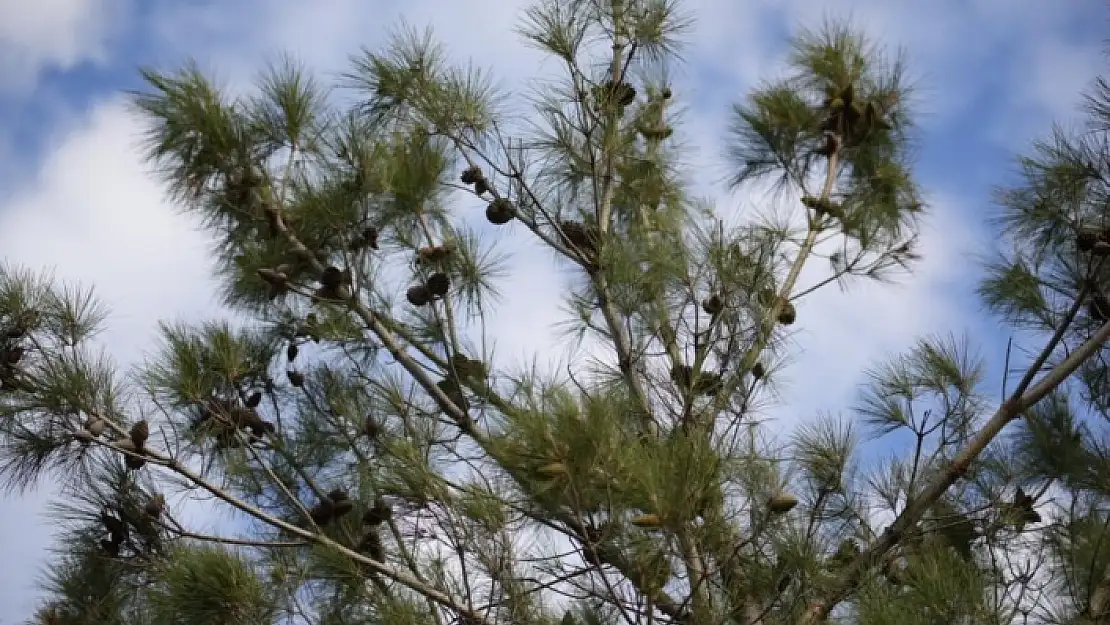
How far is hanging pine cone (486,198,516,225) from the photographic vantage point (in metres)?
2.57

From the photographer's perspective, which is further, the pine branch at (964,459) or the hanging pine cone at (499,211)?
the hanging pine cone at (499,211)

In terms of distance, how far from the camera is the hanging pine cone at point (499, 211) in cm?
257

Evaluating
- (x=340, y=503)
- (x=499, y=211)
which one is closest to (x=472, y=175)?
(x=499, y=211)

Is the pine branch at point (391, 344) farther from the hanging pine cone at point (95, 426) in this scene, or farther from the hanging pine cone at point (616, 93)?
the hanging pine cone at point (616, 93)

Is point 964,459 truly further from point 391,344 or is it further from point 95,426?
point 95,426

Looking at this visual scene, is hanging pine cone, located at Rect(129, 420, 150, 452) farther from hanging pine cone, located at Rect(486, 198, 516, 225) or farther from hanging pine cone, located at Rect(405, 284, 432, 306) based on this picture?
hanging pine cone, located at Rect(486, 198, 516, 225)

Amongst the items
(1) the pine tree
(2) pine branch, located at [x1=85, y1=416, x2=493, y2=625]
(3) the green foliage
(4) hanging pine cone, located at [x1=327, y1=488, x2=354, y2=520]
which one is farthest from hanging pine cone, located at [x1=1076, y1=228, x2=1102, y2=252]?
(3) the green foliage

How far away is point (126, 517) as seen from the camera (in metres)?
2.24

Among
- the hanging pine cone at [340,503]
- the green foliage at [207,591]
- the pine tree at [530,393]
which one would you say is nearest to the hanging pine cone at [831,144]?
the pine tree at [530,393]

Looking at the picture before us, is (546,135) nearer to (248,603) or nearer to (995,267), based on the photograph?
(995,267)

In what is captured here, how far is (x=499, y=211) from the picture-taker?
257 centimetres

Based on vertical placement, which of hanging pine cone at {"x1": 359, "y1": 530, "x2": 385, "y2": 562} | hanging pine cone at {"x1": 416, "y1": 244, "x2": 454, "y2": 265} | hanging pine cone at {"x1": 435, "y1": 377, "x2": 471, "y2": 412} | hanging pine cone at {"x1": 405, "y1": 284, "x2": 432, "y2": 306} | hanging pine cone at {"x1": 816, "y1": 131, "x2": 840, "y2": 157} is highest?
hanging pine cone at {"x1": 816, "y1": 131, "x2": 840, "y2": 157}

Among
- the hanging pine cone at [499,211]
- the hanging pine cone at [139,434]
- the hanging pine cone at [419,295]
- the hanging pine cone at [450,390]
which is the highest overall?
the hanging pine cone at [499,211]

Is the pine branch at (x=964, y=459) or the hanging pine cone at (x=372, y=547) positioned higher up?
the pine branch at (x=964, y=459)
